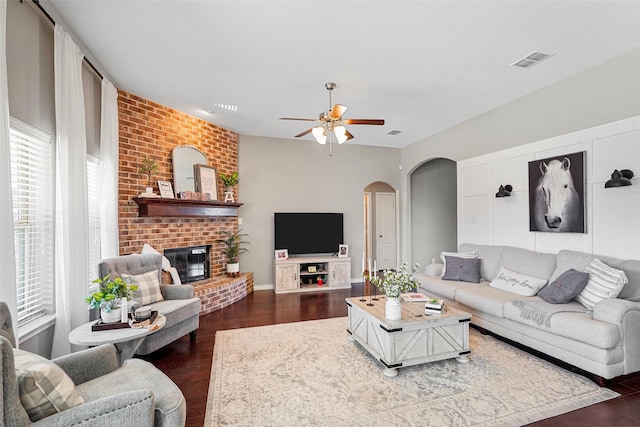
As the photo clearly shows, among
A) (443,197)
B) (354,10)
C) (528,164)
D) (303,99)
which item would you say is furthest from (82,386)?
(443,197)

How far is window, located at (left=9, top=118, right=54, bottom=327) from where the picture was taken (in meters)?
2.29

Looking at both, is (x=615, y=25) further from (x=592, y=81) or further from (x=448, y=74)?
(x=448, y=74)

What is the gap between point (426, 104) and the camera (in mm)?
4375

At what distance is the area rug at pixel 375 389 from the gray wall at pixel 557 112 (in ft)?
8.78

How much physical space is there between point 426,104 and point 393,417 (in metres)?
3.85

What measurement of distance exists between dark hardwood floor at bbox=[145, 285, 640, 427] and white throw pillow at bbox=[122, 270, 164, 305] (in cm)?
56

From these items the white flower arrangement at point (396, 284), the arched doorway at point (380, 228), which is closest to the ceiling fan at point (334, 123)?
the white flower arrangement at point (396, 284)

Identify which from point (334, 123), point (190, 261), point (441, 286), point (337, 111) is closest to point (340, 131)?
point (334, 123)

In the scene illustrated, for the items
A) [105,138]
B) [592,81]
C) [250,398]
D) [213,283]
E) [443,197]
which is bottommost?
[250,398]

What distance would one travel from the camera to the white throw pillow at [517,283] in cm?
342

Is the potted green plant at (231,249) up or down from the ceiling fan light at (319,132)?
down

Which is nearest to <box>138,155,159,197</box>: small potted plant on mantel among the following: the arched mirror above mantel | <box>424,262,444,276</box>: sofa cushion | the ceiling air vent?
the arched mirror above mantel

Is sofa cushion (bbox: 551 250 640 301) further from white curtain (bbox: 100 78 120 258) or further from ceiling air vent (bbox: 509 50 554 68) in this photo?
white curtain (bbox: 100 78 120 258)

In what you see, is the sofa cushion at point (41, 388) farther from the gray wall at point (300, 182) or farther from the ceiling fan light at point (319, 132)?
the gray wall at point (300, 182)
